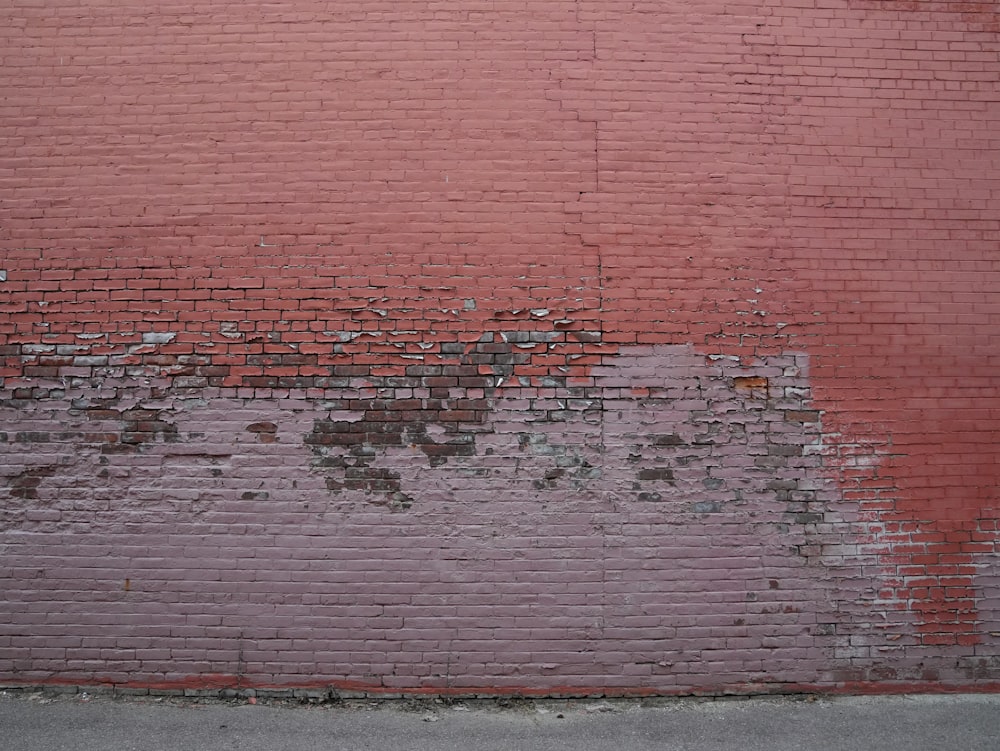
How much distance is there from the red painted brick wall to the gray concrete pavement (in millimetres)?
167

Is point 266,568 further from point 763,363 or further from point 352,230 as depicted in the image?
point 763,363

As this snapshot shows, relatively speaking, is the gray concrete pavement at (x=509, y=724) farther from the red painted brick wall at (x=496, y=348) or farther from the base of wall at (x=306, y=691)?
the red painted brick wall at (x=496, y=348)

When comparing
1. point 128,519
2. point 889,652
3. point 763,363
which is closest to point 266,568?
point 128,519

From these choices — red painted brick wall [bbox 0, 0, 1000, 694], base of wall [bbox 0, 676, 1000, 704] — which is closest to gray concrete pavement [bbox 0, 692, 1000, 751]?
base of wall [bbox 0, 676, 1000, 704]

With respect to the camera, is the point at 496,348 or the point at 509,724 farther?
the point at 496,348

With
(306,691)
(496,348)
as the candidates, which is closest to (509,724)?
(306,691)

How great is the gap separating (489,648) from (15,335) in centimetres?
368

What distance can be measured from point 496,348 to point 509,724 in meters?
2.30

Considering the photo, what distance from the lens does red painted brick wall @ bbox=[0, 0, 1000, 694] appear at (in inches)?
166

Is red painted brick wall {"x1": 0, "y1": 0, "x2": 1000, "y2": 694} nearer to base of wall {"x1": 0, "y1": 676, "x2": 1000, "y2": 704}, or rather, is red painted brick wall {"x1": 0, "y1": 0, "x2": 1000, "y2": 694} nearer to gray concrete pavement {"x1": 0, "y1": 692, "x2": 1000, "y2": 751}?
base of wall {"x1": 0, "y1": 676, "x2": 1000, "y2": 704}

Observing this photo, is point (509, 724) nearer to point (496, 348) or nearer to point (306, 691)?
point (306, 691)

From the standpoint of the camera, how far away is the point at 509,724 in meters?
4.02

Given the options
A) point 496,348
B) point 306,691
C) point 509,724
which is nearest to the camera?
point 509,724

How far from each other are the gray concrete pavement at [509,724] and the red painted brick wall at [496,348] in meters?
0.17
